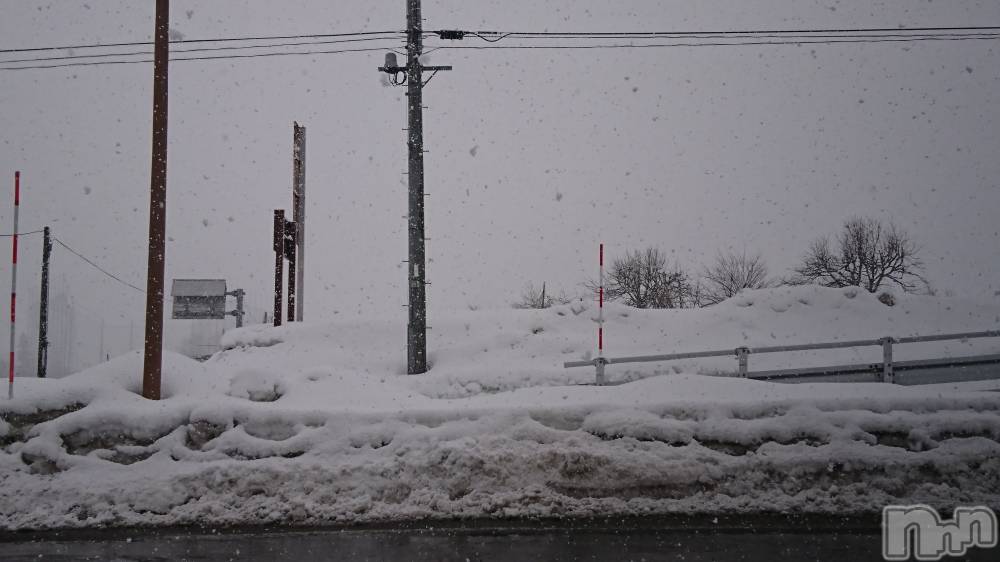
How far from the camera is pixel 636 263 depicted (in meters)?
52.6

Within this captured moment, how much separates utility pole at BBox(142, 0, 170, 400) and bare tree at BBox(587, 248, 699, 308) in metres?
42.7

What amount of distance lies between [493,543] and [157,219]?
254 inches

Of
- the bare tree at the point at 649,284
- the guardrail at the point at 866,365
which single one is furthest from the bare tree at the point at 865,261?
the guardrail at the point at 866,365

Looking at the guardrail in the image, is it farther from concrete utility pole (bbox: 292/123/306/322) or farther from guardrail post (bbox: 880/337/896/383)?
concrete utility pole (bbox: 292/123/306/322)

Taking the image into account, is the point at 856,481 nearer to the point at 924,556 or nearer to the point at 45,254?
the point at 924,556

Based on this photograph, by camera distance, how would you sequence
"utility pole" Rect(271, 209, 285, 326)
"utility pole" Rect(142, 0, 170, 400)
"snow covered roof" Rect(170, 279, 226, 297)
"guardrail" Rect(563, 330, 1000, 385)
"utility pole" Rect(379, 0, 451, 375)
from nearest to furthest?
"utility pole" Rect(142, 0, 170, 400) < "guardrail" Rect(563, 330, 1000, 385) < "utility pole" Rect(379, 0, 451, 375) < "utility pole" Rect(271, 209, 285, 326) < "snow covered roof" Rect(170, 279, 226, 297)

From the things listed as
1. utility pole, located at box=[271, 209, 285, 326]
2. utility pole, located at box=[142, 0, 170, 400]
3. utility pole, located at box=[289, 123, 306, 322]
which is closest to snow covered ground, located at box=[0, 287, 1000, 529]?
utility pole, located at box=[142, 0, 170, 400]

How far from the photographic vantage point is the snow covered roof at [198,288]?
104 ft

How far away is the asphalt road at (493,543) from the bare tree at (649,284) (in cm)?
4447

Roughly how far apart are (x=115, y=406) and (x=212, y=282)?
26732mm

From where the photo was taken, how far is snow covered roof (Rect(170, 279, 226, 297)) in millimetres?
31812

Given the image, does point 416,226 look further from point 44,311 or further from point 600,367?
point 44,311

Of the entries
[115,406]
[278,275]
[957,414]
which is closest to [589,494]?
[957,414]

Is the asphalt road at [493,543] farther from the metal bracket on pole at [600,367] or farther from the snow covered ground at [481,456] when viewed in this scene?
the metal bracket on pole at [600,367]
